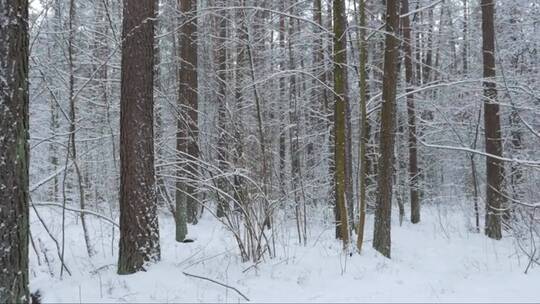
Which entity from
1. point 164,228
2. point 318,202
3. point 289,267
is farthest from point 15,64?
point 318,202

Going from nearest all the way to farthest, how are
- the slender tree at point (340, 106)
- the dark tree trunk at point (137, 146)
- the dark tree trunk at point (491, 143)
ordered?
the dark tree trunk at point (137, 146), the slender tree at point (340, 106), the dark tree trunk at point (491, 143)

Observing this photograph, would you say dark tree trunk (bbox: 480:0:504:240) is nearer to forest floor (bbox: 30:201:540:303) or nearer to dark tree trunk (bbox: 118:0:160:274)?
forest floor (bbox: 30:201:540:303)

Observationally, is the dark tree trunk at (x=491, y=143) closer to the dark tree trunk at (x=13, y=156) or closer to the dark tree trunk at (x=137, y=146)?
the dark tree trunk at (x=137, y=146)

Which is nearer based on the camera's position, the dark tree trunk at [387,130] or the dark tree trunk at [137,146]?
the dark tree trunk at [137,146]

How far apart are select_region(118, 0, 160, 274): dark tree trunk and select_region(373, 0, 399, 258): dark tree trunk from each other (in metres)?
3.82

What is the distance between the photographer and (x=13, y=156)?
3.15 meters

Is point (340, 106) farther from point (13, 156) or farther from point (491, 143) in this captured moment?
point (491, 143)

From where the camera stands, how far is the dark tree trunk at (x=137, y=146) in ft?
15.5

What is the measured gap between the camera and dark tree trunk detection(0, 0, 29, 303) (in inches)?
122

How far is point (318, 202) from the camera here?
13422 mm

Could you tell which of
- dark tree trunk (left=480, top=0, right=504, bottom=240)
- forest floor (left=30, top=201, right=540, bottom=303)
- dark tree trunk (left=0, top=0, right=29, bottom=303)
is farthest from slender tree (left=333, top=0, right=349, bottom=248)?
dark tree trunk (left=480, top=0, right=504, bottom=240)

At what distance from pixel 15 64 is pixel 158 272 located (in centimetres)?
259

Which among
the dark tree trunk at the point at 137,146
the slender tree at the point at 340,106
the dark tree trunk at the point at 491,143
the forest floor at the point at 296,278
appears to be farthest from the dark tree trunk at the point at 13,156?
the dark tree trunk at the point at 491,143

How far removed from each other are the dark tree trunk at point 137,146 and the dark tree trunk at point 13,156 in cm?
150
